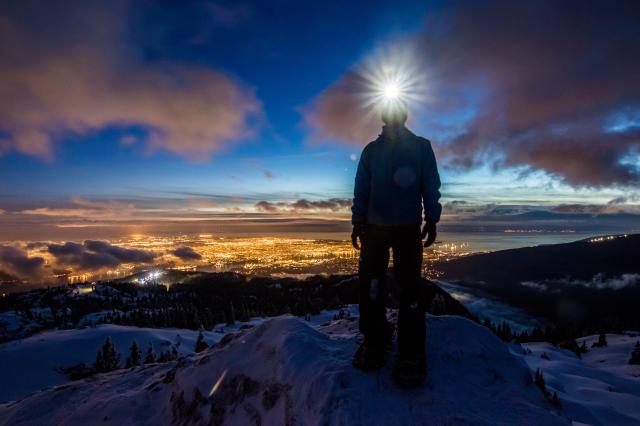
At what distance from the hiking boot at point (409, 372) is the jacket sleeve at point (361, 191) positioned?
2.40 m

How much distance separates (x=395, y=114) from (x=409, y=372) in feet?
14.0

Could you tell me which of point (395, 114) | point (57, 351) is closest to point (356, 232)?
point (395, 114)

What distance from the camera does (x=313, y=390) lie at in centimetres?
490

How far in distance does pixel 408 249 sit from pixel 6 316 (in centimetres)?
24781

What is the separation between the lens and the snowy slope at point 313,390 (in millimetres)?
4645

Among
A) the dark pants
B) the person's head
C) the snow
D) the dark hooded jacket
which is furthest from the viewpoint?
the snow

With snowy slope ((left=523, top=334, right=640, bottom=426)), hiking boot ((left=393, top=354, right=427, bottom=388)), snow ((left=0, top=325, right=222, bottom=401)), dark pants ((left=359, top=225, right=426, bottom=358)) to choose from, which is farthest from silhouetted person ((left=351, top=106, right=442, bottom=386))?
Result: snow ((left=0, top=325, right=222, bottom=401))

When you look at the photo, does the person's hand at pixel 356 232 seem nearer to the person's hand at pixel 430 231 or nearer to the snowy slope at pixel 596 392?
the person's hand at pixel 430 231

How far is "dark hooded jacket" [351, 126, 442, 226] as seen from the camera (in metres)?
5.82

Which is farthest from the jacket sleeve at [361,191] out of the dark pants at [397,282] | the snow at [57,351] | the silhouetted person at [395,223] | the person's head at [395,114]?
the snow at [57,351]

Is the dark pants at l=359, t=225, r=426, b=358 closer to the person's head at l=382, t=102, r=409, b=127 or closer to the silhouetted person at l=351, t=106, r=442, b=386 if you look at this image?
the silhouetted person at l=351, t=106, r=442, b=386

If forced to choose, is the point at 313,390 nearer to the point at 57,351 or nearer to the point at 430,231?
the point at 430,231

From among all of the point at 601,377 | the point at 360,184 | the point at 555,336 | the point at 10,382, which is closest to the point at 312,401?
the point at 360,184

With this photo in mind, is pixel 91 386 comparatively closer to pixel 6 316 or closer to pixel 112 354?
pixel 112 354
